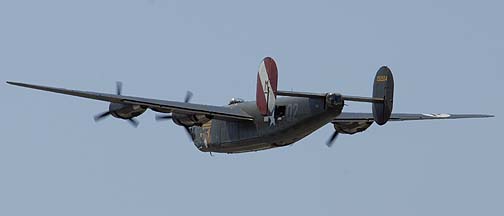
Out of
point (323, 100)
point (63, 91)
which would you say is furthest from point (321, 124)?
point (63, 91)

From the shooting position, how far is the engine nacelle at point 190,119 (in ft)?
227

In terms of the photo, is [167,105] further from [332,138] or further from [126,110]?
[332,138]

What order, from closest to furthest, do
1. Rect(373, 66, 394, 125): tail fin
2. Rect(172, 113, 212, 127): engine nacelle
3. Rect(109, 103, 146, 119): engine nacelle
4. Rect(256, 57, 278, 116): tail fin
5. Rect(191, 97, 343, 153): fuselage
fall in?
1. Rect(373, 66, 394, 125): tail fin
2. Rect(256, 57, 278, 116): tail fin
3. Rect(191, 97, 343, 153): fuselage
4. Rect(109, 103, 146, 119): engine nacelle
5. Rect(172, 113, 212, 127): engine nacelle

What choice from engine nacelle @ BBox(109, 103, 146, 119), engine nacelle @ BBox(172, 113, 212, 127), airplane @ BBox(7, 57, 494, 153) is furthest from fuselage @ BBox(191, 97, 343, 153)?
engine nacelle @ BBox(109, 103, 146, 119)

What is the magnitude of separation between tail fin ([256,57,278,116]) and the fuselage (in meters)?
1.29

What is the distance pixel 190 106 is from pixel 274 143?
4061 mm

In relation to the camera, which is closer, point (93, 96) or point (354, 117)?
point (93, 96)

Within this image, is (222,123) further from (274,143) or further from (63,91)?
(63,91)

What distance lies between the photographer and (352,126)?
243ft

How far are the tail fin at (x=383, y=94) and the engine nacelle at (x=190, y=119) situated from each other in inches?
323

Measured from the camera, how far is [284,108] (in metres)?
67.5

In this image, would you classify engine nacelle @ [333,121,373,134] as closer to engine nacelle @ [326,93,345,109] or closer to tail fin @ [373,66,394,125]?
engine nacelle @ [326,93,345,109]

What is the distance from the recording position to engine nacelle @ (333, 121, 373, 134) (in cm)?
7362

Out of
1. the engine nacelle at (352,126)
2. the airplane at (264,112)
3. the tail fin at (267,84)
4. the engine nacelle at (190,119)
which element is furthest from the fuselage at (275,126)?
the engine nacelle at (352,126)
